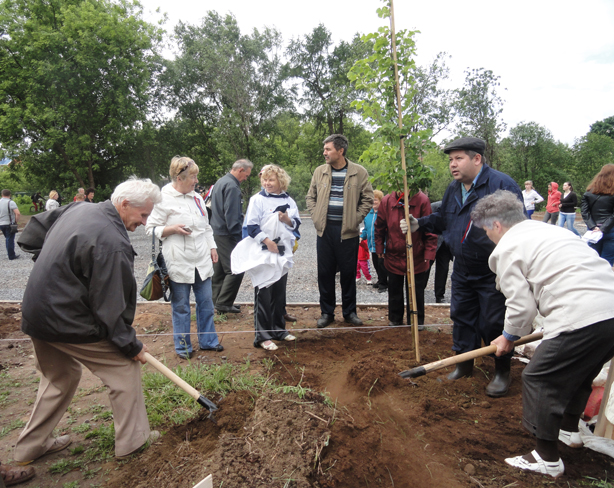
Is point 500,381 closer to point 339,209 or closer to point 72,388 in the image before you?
point 339,209

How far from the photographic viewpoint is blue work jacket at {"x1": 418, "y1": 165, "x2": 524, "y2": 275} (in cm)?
348

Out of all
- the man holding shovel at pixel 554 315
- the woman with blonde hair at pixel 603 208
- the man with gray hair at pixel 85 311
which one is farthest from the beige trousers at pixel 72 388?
the woman with blonde hair at pixel 603 208

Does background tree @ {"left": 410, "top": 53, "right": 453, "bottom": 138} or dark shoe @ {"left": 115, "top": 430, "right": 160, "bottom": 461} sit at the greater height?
→ background tree @ {"left": 410, "top": 53, "right": 453, "bottom": 138}

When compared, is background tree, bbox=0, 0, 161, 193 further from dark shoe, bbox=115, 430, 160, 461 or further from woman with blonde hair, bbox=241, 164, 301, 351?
dark shoe, bbox=115, 430, 160, 461

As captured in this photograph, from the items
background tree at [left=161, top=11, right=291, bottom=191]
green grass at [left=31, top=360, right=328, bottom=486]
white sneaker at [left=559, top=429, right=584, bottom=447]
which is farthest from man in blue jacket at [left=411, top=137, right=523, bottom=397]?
background tree at [left=161, top=11, right=291, bottom=191]

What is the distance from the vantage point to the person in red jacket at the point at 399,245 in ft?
15.9

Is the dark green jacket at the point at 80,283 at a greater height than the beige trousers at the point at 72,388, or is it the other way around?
the dark green jacket at the point at 80,283

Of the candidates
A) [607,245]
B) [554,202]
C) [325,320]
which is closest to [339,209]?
[325,320]

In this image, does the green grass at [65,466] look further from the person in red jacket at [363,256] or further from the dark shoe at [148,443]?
the person in red jacket at [363,256]

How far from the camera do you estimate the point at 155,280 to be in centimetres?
397

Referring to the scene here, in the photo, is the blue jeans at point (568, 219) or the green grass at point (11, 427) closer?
the green grass at point (11, 427)

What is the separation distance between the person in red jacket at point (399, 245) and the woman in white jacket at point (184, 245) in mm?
2199

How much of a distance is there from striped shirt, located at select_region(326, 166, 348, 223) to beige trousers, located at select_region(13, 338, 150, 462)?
3069 mm

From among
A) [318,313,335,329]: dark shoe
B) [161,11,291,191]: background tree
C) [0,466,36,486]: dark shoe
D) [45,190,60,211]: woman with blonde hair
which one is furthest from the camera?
[161,11,291,191]: background tree
